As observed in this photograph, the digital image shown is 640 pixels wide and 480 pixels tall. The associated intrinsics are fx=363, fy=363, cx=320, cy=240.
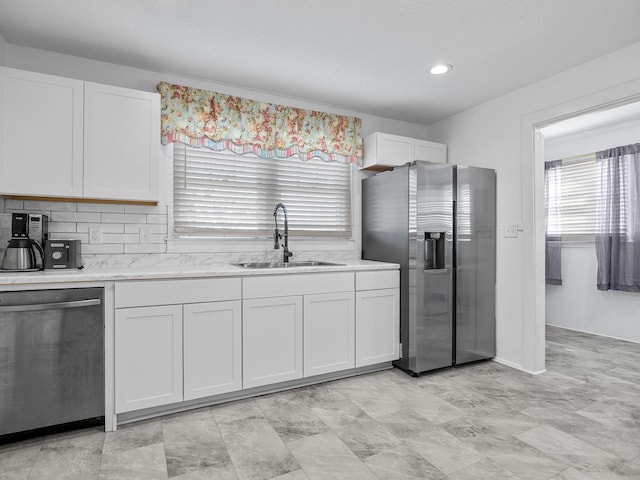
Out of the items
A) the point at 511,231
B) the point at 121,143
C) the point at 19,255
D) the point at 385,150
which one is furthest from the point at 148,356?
the point at 511,231

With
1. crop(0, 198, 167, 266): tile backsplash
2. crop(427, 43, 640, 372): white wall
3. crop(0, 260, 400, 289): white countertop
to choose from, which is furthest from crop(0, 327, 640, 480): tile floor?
crop(0, 198, 167, 266): tile backsplash

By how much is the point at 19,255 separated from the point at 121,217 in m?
0.67

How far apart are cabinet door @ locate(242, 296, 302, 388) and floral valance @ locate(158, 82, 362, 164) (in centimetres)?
135

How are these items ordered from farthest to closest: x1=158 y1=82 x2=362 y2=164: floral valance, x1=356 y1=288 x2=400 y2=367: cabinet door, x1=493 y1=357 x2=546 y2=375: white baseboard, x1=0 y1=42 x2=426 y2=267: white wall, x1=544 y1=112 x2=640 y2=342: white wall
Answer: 1. x1=544 y1=112 x2=640 y2=342: white wall
2. x1=493 y1=357 x2=546 y2=375: white baseboard
3. x1=356 y1=288 x2=400 y2=367: cabinet door
4. x1=158 y1=82 x2=362 y2=164: floral valance
5. x1=0 y1=42 x2=426 y2=267: white wall

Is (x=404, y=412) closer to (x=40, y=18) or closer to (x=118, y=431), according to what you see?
(x=118, y=431)

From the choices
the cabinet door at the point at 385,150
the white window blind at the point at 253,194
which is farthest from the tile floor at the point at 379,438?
the cabinet door at the point at 385,150

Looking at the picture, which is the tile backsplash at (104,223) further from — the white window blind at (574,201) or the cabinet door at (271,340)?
the white window blind at (574,201)

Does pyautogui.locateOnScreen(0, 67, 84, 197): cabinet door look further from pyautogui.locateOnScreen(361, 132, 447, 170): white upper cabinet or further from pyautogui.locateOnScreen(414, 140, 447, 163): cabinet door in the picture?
pyautogui.locateOnScreen(414, 140, 447, 163): cabinet door

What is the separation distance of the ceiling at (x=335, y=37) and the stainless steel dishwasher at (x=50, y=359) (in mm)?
1625

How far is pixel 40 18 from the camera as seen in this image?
2150 millimetres

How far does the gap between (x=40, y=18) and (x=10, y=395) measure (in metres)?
2.14

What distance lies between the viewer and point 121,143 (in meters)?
2.41

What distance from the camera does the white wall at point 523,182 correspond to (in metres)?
2.73

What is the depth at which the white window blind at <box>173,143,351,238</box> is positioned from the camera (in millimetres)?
2914
